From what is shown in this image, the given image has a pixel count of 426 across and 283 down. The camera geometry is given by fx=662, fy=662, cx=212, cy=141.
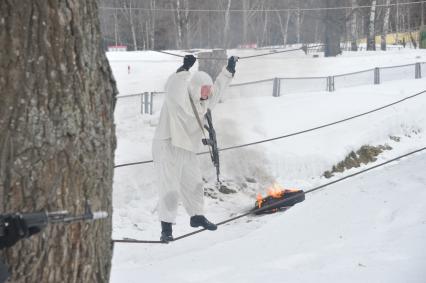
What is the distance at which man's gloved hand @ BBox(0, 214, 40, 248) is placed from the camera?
208 centimetres

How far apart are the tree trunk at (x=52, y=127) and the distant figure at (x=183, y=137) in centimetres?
307

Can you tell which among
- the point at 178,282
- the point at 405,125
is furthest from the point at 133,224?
the point at 405,125

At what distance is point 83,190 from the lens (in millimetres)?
2434

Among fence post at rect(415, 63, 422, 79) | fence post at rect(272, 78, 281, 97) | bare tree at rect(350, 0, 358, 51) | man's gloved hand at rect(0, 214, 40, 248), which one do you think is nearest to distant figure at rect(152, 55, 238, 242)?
man's gloved hand at rect(0, 214, 40, 248)

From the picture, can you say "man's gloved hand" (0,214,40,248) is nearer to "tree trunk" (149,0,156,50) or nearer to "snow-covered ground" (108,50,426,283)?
"snow-covered ground" (108,50,426,283)

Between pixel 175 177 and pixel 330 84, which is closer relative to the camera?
pixel 175 177

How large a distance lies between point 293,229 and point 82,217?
563 centimetres

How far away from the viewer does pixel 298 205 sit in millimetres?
9570

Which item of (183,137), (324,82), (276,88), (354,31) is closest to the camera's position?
(183,137)

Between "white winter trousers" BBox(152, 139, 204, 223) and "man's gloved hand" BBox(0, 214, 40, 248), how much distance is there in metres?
3.57

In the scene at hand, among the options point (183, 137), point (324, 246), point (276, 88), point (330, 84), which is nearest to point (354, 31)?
point (330, 84)

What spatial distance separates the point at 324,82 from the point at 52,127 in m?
16.5

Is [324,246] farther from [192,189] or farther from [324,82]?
[324,82]

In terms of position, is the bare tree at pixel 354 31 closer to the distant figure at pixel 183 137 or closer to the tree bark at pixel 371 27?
the tree bark at pixel 371 27
